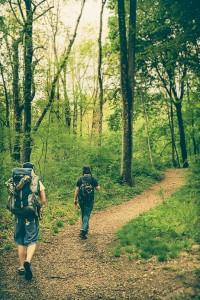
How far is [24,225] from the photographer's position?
18.1 feet

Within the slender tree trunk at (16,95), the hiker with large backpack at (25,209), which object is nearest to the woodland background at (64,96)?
the slender tree trunk at (16,95)

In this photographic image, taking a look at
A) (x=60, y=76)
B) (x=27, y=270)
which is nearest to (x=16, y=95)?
(x=60, y=76)

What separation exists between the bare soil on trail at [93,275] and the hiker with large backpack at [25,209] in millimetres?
458

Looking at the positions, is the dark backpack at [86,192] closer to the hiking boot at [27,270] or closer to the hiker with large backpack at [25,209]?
the hiker with large backpack at [25,209]

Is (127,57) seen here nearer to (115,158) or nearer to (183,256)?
(115,158)

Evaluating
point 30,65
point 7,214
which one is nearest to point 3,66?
point 30,65

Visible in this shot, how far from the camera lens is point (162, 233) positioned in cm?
721

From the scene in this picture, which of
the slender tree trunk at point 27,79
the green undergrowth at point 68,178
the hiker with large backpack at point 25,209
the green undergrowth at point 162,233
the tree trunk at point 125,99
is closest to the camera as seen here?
the hiker with large backpack at point 25,209

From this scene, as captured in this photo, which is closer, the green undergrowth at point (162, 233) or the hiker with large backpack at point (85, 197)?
the green undergrowth at point (162, 233)

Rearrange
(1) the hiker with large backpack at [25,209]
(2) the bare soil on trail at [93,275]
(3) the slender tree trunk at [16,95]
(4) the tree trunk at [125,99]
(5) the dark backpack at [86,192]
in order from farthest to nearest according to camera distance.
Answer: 1. (4) the tree trunk at [125,99]
2. (3) the slender tree trunk at [16,95]
3. (5) the dark backpack at [86,192]
4. (1) the hiker with large backpack at [25,209]
5. (2) the bare soil on trail at [93,275]

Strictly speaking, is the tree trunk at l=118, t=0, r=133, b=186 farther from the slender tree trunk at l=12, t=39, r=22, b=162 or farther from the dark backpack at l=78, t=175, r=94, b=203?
the dark backpack at l=78, t=175, r=94, b=203

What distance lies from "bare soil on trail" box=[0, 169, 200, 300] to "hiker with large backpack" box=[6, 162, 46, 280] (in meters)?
0.46

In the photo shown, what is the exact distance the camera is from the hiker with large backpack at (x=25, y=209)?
5281mm

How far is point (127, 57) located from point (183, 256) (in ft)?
36.8
